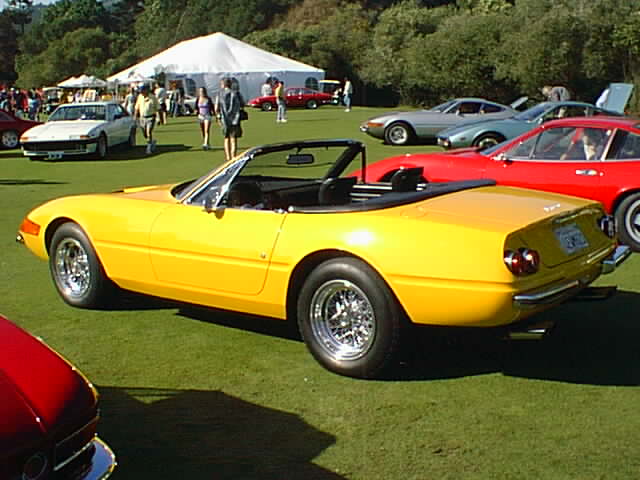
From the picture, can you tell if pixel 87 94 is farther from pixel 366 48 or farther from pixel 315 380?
pixel 315 380

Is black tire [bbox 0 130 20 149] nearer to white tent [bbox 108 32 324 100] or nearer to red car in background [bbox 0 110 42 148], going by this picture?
red car in background [bbox 0 110 42 148]

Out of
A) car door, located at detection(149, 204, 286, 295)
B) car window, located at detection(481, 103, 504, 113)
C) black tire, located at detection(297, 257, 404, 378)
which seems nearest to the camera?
black tire, located at detection(297, 257, 404, 378)

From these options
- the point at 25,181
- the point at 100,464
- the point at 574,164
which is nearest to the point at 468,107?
the point at 25,181

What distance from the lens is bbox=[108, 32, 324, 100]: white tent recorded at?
44.2 m

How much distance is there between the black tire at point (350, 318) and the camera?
4.65m

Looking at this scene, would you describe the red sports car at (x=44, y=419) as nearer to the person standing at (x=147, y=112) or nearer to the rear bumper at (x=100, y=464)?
the rear bumper at (x=100, y=464)

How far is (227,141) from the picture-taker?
16.8 meters

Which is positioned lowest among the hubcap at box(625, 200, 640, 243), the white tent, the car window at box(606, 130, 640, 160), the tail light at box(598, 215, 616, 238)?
the hubcap at box(625, 200, 640, 243)

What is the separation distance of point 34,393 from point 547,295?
273 centimetres

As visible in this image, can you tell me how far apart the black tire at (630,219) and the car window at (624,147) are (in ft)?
1.54

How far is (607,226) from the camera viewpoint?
539 cm

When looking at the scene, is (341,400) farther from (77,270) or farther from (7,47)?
(7,47)

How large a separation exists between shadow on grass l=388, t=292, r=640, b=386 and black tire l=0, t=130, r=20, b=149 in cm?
1911

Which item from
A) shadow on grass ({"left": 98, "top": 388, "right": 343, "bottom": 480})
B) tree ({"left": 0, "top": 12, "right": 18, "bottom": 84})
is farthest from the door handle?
tree ({"left": 0, "top": 12, "right": 18, "bottom": 84})
